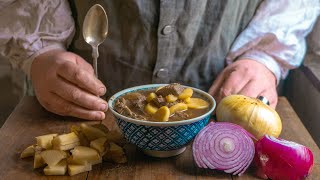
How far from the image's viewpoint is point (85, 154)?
2.22 ft

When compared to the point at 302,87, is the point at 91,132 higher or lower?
higher

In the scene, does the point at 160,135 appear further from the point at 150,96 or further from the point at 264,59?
the point at 264,59

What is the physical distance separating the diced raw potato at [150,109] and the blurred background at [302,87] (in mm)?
451

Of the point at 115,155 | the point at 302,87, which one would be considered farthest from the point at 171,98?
the point at 302,87

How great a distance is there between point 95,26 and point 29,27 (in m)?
0.15

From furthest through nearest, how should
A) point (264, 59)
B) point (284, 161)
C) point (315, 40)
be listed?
point (315, 40), point (264, 59), point (284, 161)

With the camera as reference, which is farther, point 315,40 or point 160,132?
point 315,40

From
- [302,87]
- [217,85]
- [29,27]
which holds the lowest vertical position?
[302,87]

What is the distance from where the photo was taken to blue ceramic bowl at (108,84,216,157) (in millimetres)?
651

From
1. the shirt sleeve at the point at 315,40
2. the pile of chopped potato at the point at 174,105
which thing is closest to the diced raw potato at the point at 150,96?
the pile of chopped potato at the point at 174,105

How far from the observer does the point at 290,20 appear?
3.19ft

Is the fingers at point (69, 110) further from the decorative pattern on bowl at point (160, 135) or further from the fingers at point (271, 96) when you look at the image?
the fingers at point (271, 96)

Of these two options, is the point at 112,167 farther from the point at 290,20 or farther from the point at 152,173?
the point at 290,20

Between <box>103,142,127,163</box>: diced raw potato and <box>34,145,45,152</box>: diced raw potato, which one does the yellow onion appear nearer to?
<box>103,142,127,163</box>: diced raw potato
